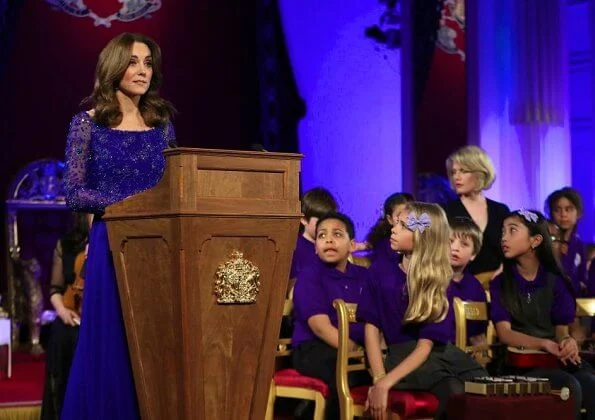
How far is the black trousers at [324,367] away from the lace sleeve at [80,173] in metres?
1.97

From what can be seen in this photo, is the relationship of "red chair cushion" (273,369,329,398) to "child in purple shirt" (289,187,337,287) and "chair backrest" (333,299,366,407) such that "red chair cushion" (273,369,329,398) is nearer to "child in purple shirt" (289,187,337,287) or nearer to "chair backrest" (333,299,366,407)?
"chair backrest" (333,299,366,407)

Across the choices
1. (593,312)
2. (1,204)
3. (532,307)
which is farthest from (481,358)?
(1,204)

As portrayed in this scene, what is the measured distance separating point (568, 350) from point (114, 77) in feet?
8.78

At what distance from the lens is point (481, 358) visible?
5199 millimetres

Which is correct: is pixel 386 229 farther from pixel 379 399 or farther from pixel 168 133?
pixel 168 133

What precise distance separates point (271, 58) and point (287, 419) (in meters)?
5.70

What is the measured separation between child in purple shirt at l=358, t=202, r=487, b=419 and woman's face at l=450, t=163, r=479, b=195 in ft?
5.17

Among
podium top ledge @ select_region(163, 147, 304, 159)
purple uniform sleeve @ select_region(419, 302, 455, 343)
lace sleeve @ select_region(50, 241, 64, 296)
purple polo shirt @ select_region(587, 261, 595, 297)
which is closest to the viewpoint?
podium top ledge @ select_region(163, 147, 304, 159)

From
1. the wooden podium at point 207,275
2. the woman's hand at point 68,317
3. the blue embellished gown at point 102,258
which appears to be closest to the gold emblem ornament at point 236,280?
the wooden podium at point 207,275

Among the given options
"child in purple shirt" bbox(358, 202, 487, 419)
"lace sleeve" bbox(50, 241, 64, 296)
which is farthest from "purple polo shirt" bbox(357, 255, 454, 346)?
"lace sleeve" bbox(50, 241, 64, 296)

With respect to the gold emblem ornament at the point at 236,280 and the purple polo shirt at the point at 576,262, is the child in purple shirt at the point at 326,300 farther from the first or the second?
the gold emblem ornament at the point at 236,280

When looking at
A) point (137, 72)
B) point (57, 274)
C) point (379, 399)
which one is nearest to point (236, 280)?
point (137, 72)

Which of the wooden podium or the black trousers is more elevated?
the wooden podium

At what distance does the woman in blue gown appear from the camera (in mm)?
3227
